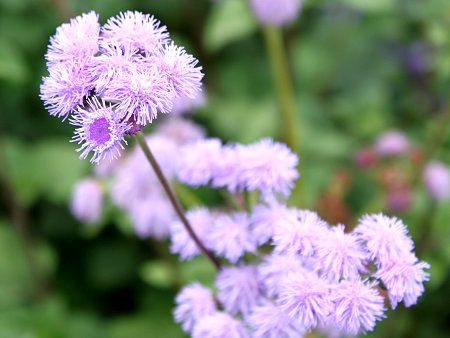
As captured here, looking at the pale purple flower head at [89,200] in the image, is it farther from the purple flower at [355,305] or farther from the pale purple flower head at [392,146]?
the purple flower at [355,305]

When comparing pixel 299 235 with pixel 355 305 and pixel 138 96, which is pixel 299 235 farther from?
pixel 138 96

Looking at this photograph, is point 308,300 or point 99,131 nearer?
point 99,131

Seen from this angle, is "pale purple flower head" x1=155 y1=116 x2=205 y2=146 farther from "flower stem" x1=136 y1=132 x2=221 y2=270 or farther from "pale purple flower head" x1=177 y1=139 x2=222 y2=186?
"flower stem" x1=136 y1=132 x2=221 y2=270

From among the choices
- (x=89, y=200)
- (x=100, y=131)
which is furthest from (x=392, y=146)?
(x=100, y=131)

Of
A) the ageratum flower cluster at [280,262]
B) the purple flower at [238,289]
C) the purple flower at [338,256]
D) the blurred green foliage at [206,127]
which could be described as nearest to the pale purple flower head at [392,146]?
the blurred green foliage at [206,127]

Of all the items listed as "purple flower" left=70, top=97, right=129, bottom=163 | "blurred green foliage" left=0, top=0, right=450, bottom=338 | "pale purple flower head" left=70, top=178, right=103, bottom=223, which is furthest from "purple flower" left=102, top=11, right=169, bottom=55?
"blurred green foliage" left=0, top=0, right=450, bottom=338

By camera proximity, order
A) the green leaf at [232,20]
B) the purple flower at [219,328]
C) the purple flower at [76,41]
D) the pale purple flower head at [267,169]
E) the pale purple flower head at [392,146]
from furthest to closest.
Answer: the green leaf at [232,20]
the pale purple flower head at [392,146]
the pale purple flower head at [267,169]
the purple flower at [219,328]
the purple flower at [76,41]

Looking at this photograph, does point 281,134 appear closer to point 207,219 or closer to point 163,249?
point 163,249
